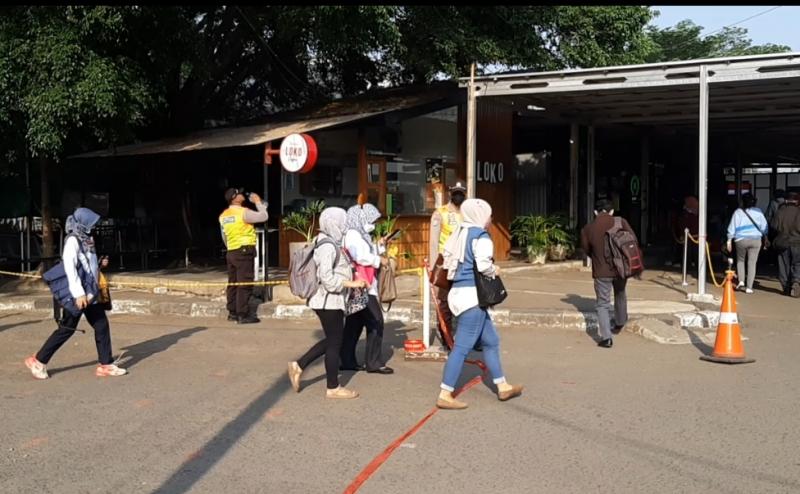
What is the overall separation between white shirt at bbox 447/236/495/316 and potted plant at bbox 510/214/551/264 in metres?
9.93

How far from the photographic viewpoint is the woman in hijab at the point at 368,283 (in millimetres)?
6766

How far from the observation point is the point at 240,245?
10.5m

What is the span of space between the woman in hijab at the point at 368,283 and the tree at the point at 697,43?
2726 centimetres

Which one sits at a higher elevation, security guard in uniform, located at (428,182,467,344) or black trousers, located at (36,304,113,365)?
security guard in uniform, located at (428,182,467,344)

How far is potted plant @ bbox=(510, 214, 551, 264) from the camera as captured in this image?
15.9 m

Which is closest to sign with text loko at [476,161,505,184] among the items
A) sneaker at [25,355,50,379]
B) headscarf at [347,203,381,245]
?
headscarf at [347,203,381,245]

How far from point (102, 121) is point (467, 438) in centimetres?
884

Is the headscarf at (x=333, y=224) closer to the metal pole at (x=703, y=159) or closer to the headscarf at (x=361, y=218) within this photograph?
the headscarf at (x=361, y=218)

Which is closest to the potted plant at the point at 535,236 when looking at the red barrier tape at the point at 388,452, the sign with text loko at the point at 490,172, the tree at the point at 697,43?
the sign with text loko at the point at 490,172

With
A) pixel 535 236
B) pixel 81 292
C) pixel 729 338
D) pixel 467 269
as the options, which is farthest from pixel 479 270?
pixel 535 236

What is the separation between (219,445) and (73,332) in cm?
274

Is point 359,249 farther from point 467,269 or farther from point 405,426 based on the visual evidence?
point 405,426

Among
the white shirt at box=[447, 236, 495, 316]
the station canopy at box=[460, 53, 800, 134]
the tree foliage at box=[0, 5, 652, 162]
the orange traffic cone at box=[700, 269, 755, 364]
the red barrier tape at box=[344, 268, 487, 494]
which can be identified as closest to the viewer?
the red barrier tape at box=[344, 268, 487, 494]

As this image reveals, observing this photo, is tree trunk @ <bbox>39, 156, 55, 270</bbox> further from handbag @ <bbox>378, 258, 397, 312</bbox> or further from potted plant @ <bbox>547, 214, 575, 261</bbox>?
potted plant @ <bbox>547, 214, 575, 261</bbox>
